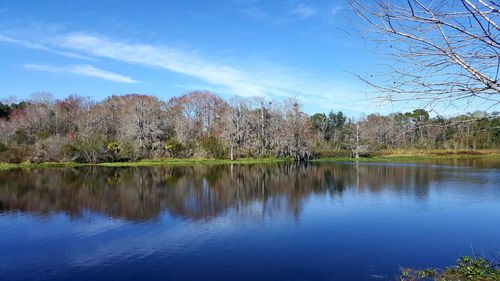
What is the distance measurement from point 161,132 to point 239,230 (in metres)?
49.9

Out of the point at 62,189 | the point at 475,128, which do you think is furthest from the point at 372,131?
the point at 62,189

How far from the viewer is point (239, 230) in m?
18.0

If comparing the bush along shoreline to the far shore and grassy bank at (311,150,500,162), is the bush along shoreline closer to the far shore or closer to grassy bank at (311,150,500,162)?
the far shore

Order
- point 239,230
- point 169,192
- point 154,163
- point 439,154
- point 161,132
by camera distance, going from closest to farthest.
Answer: point 239,230 → point 169,192 → point 154,163 → point 161,132 → point 439,154

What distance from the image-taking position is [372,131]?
512 centimetres

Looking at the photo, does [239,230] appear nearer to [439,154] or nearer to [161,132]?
[161,132]

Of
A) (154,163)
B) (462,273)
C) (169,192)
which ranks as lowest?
(462,273)

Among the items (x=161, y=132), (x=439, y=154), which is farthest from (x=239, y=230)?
(x=439, y=154)

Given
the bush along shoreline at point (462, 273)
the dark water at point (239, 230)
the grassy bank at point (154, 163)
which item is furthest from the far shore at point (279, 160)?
the bush along shoreline at point (462, 273)

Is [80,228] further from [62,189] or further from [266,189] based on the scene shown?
[266,189]

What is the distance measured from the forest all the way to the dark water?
2734 centimetres

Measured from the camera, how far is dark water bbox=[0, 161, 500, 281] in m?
12.8

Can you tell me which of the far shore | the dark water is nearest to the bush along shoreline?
the dark water

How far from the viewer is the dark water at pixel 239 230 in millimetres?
12828
